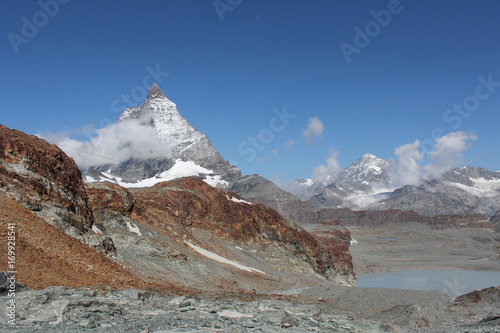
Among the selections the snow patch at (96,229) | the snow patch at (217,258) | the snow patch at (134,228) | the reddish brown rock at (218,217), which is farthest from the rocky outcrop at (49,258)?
the snow patch at (217,258)

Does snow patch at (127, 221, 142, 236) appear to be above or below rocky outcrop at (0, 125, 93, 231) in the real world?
below

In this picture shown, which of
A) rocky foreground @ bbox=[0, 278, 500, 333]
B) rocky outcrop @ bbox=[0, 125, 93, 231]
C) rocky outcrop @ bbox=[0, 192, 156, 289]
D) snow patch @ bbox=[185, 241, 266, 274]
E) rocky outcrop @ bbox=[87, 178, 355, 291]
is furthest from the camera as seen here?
snow patch @ bbox=[185, 241, 266, 274]

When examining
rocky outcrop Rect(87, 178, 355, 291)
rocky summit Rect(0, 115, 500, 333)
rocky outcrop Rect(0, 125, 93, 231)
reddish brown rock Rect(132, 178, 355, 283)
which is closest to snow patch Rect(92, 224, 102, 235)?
rocky summit Rect(0, 115, 500, 333)

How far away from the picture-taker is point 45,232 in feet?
73.9

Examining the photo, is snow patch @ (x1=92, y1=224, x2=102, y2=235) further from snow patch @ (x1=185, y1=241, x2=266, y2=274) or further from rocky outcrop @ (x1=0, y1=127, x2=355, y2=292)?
snow patch @ (x1=185, y1=241, x2=266, y2=274)

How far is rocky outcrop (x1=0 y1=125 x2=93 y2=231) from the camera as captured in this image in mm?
25438

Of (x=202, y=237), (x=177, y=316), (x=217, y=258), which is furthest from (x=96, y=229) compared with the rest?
(x=202, y=237)

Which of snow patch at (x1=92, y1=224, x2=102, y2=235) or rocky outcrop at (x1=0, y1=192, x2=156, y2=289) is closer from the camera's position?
rocky outcrop at (x1=0, y1=192, x2=156, y2=289)

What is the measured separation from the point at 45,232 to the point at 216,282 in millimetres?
15912

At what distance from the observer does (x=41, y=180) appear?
1100 inches

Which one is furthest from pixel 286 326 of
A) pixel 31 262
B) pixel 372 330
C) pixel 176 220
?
pixel 176 220

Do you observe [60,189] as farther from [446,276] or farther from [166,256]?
[446,276]

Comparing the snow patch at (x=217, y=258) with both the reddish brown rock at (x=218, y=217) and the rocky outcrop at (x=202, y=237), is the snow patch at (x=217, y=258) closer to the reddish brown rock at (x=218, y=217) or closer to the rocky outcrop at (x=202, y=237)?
the rocky outcrop at (x=202, y=237)

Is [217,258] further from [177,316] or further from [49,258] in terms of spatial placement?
[177,316]
